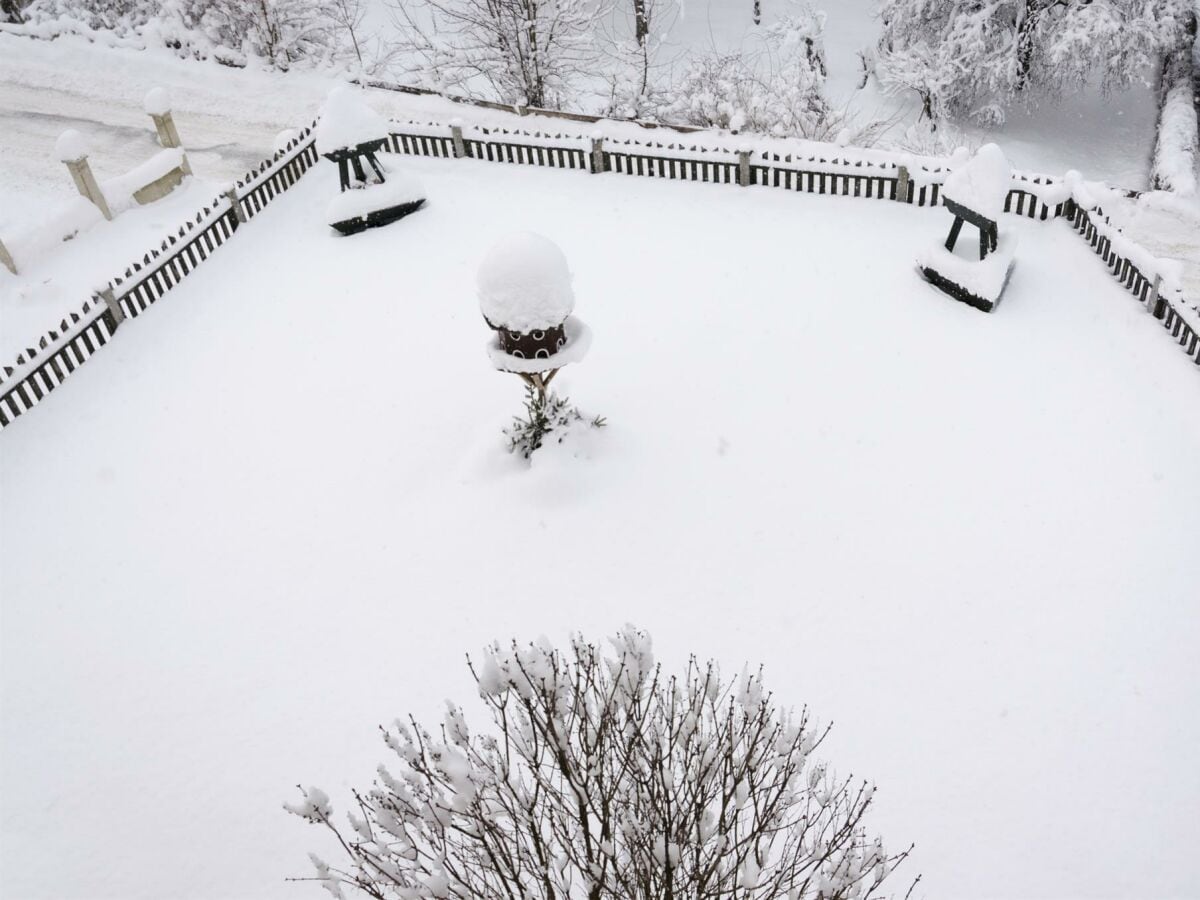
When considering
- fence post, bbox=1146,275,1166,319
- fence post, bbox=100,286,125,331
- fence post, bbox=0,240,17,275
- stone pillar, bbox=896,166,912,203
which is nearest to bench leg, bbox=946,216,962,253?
stone pillar, bbox=896,166,912,203

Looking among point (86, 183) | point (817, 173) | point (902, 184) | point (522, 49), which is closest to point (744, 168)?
point (817, 173)

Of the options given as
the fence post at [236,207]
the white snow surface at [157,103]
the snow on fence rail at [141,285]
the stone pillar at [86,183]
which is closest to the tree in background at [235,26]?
the white snow surface at [157,103]

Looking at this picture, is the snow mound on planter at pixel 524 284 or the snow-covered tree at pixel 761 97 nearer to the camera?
the snow mound on planter at pixel 524 284

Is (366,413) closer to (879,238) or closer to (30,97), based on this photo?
(879,238)

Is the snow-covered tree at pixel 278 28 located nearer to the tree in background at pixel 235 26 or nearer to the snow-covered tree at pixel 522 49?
the tree in background at pixel 235 26

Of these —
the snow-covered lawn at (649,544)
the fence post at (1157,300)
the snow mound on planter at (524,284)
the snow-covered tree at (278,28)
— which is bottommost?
the snow-covered lawn at (649,544)

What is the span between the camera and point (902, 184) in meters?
13.7

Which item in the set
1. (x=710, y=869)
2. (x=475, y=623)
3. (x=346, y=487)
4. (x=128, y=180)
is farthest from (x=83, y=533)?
(x=128, y=180)

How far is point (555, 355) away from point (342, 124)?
24.5 feet

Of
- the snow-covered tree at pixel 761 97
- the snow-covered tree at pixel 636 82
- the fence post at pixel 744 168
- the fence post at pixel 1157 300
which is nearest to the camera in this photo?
the fence post at pixel 1157 300

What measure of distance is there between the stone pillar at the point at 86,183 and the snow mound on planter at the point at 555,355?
1136 cm

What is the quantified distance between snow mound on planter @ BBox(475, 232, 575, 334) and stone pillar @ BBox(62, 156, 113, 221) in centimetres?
1144

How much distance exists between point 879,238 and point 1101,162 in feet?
37.8

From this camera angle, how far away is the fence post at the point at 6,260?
48.8 feet
